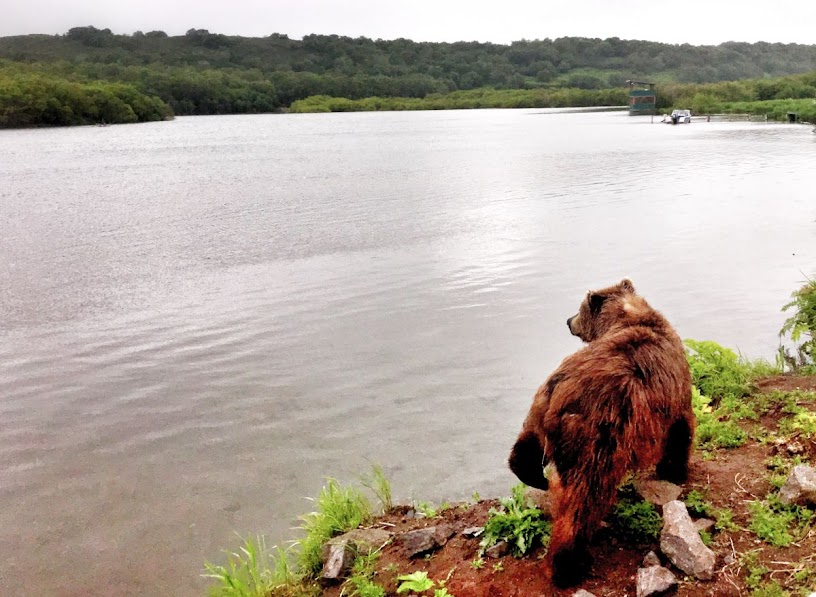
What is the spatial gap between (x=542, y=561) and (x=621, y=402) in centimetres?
108

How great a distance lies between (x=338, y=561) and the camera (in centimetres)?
415

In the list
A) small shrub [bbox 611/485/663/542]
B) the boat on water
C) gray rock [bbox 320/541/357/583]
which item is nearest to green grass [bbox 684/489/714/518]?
small shrub [bbox 611/485/663/542]

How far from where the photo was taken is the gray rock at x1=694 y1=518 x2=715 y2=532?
3.74 metres

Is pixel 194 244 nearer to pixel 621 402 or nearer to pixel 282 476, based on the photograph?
pixel 282 476

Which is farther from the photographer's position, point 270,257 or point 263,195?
point 263,195

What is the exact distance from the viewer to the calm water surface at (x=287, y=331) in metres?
5.77

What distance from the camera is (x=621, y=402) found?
343 cm

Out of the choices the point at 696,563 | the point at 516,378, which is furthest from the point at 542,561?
the point at 516,378

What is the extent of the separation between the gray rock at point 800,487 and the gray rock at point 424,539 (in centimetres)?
211

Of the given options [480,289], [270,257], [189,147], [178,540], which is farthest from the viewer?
[189,147]

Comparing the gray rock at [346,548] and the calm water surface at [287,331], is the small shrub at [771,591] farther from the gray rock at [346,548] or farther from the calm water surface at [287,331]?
the calm water surface at [287,331]

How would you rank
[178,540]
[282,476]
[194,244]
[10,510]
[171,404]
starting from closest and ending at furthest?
1. [178,540]
2. [10,510]
3. [282,476]
4. [171,404]
5. [194,244]

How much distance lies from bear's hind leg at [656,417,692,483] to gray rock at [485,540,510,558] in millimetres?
1285

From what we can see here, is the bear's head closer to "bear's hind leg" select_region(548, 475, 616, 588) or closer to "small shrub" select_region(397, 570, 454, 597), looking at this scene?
"bear's hind leg" select_region(548, 475, 616, 588)
